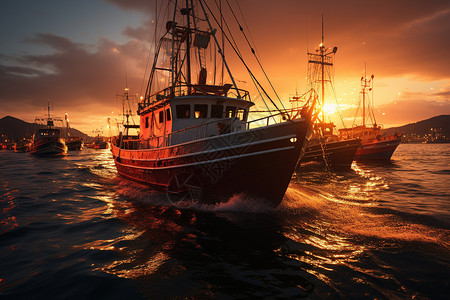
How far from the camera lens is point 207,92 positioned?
1080 cm

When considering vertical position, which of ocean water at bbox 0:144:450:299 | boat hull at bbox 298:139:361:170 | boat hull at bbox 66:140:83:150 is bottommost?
ocean water at bbox 0:144:450:299

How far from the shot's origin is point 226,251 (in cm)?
555

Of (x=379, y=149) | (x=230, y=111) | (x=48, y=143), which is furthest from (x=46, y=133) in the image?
(x=379, y=149)

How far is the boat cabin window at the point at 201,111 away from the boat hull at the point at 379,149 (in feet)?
115

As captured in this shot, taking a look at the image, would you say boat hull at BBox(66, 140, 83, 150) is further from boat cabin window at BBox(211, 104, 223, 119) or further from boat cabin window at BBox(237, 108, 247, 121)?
boat cabin window at BBox(237, 108, 247, 121)

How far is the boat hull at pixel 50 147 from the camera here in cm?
4416

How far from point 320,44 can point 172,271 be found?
39.3 metres

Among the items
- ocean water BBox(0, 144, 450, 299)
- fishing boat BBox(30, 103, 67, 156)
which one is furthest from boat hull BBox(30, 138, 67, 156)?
ocean water BBox(0, 144, 450, 299)

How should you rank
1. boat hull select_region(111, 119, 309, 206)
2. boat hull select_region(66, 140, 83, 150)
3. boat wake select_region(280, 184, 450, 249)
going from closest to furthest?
boat wake select_region(280, 184, 450, 249), boat hull select_region(111, 119, 309, 206), boat hull select_region(66, 140, 83, 150)

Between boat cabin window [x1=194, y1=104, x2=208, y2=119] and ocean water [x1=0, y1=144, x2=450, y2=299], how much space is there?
4.34m

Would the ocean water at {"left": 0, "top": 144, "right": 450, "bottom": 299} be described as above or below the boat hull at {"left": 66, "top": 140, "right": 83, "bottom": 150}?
below

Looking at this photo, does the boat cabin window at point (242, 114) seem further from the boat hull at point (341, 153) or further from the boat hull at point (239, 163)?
the boat hull at point (341, 153)

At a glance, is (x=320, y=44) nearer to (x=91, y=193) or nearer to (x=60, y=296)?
(x=91, y=193)

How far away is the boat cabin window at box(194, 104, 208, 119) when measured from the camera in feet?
34.7
